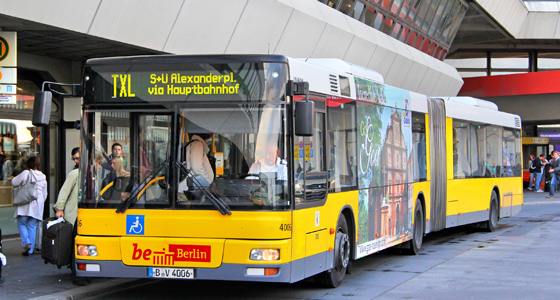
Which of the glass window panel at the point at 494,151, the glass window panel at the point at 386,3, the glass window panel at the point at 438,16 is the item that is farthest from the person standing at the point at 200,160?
the glass window panel at the point at 438,16

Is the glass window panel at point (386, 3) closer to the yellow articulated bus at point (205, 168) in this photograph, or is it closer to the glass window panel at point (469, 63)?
the yellow articulated bus at point (205, 168)

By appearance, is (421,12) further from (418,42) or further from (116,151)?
(116,151)

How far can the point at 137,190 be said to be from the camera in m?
8.49

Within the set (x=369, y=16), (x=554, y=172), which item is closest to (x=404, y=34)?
(x=369, y=16)

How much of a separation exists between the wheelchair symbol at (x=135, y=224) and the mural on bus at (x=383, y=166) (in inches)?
133

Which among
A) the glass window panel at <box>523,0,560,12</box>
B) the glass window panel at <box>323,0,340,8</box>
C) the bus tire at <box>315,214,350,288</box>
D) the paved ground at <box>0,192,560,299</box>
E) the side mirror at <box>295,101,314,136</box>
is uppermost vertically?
the glass window panel at <box>523,0,560,12</box>

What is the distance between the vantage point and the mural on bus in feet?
35.8

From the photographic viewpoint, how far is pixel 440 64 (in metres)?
35.0

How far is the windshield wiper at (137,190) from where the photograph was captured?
8445 mm

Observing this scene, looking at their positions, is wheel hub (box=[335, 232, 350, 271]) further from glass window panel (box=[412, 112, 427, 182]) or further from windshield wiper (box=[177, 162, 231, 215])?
glass window panel (box=[412, 112, 427, 182])

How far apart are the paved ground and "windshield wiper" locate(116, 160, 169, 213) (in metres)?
1.39

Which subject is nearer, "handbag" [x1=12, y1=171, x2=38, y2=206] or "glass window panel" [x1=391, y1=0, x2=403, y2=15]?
"handbag" [x1=12, y1=171, x2=38, y2=206]

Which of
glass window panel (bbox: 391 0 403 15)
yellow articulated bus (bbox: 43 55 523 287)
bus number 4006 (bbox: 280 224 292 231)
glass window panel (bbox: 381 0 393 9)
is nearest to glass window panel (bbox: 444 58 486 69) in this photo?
glass window panel (bbox: 391 0 403 15)

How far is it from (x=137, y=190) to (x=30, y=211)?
4735mm
